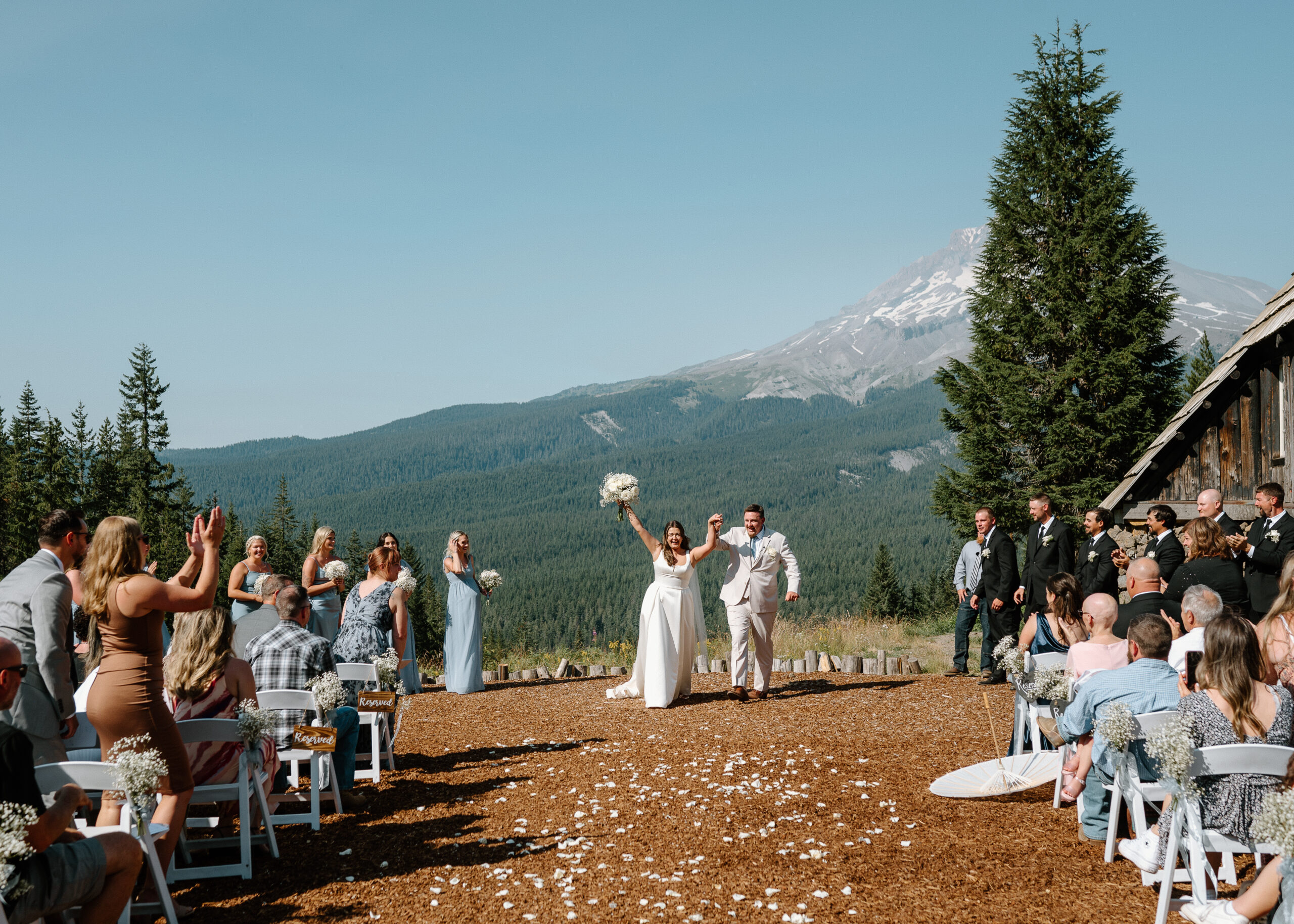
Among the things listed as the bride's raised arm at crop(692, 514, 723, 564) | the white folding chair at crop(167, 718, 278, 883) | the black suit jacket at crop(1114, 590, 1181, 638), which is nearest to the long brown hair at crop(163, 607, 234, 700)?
the white folding chair at crop(167, 718, 278, 883)

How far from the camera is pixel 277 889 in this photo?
15.8 feet

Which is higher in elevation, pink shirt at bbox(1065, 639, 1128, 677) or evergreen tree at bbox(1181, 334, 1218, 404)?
evergreen tree at bbox(1181, 334, 1218, 404)

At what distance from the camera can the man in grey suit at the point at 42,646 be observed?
14.9 feet

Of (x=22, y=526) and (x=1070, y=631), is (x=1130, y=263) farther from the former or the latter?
(x=22, y=526)

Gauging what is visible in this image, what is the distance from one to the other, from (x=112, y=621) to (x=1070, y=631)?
19.7 ft

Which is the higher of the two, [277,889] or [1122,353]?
[1122,353]

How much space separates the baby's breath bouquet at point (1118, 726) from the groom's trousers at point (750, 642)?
552cm

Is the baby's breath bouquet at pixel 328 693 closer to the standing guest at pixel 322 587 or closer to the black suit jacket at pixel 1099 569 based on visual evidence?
the standing guest at pixel 322 587

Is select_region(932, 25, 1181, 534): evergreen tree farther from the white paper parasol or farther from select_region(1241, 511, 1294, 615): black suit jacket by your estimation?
the white paper parasol

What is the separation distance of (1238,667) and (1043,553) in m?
5.90

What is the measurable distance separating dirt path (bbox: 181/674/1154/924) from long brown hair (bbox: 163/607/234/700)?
1038mm

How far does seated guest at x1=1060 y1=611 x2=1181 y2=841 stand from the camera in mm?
4770

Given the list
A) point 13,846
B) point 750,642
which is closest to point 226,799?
point 13,846

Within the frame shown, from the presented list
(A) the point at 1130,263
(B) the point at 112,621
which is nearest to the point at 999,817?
(B) the point at 112,621
